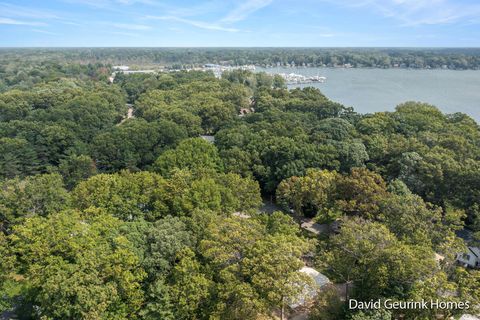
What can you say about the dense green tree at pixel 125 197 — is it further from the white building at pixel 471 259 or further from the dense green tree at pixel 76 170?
the white building at pixel 471 259

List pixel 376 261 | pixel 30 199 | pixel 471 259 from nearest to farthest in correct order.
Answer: pixel 376 261 < pixel 30 199 < pixel 471 259

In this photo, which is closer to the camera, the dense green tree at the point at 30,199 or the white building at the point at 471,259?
the dense green tree at the point at 30,199

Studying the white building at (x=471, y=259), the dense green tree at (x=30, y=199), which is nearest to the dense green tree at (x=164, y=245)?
the dense green tree at (x=30, y=199)

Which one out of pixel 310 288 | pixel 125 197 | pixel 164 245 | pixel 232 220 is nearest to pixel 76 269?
pixel 164 245

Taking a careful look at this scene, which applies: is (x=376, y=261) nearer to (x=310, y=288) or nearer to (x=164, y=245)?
(x=310, y=288)

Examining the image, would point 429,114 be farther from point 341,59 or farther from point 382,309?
point 341,59

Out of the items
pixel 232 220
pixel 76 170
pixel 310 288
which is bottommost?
pixel 310 288

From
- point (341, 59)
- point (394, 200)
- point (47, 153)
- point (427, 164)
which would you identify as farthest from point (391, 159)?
point (341, 59)
